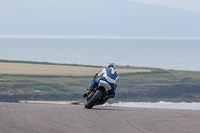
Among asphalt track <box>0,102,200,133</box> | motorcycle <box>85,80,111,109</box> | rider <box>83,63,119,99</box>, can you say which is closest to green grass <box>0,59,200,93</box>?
rider <box>83,63,119,99</box>

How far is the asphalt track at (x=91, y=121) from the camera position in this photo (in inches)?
543

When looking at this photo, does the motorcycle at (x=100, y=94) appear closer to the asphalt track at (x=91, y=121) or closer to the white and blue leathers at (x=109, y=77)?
the white and blue leathers at (x=109, y=77)

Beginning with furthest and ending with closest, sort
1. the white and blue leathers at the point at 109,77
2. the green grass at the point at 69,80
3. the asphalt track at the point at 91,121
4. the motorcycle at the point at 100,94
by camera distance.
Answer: the green grass at the point at 69,80, the white and blue leathers at the point at 109,77, the motorcycle at the point at 100,94, the asphalt track at the point at 91,121

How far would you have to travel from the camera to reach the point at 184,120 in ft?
54.0

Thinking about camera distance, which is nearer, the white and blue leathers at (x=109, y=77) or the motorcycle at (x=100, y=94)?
the motorcycle at (x=100, y=94)

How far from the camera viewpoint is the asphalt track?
13.8 metres

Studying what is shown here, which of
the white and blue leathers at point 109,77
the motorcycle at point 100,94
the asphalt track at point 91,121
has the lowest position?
the asphalt track at point 91,121

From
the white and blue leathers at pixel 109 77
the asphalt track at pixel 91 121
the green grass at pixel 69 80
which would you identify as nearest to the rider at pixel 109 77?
the white and blue leathers at pixel 109 77

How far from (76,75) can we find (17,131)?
2398 inches

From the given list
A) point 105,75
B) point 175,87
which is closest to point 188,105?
point 175,87

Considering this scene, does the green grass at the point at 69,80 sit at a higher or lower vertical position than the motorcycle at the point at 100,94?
higher

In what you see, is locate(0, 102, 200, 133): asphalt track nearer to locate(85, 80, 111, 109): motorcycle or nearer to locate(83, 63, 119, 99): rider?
locate(85, 80, 111, 109): motorcycle

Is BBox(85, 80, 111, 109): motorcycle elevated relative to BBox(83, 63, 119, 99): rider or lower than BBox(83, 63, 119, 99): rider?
lower

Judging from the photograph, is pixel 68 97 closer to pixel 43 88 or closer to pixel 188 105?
pixel 43 88
